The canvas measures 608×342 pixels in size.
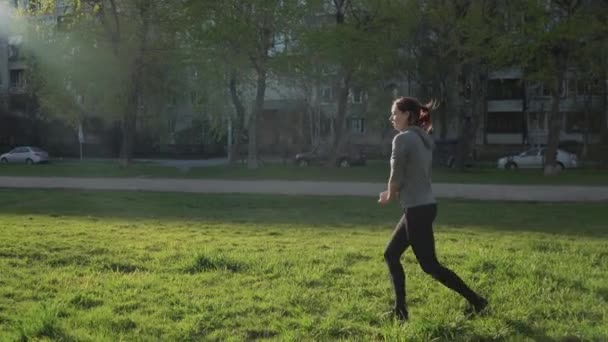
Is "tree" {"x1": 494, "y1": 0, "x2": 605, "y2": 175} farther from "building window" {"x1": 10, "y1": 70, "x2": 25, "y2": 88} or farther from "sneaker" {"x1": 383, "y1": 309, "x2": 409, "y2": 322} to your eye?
"building window" {"x1": 10, "y1": 70, "x2": 25, "y2": 88}

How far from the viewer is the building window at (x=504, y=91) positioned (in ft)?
194

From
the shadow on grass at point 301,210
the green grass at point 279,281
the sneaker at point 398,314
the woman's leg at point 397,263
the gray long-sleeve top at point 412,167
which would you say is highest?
the gray long-sleeve top at point 412,167

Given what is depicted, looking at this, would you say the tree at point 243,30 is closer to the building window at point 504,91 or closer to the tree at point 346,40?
the tree at point 346,40

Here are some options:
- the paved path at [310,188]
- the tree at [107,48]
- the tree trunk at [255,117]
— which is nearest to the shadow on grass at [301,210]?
the paved path at [310,188]

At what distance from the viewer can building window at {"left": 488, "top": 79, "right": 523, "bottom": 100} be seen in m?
59.2

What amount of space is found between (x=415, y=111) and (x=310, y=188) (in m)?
16.5

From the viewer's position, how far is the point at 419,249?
502 cm

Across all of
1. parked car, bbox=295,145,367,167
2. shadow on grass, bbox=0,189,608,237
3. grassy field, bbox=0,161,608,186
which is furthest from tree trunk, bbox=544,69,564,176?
parked car, bbox=295,145,367,167

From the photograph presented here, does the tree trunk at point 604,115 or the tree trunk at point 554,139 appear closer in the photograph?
the tree trunk at point 554,139

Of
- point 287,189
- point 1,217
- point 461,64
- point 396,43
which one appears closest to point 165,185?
point 287,189

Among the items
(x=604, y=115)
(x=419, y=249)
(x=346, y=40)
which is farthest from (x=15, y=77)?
(x=419, y=249)

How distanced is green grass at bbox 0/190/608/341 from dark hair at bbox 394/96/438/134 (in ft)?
5.19

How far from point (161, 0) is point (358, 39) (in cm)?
972

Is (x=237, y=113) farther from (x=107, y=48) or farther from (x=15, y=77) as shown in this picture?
(x=15, y=77)
